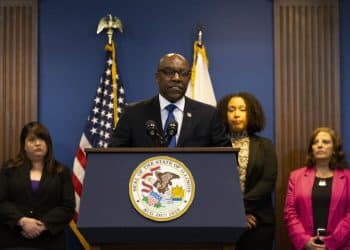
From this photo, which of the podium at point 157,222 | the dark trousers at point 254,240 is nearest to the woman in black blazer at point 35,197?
the dark trousers at point 254,240

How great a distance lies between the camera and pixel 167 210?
7.50 feet

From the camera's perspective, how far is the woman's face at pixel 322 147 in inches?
172

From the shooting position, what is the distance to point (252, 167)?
13.7ft

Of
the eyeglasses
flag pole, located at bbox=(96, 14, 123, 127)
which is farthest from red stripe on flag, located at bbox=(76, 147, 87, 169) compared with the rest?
the eyeglasses

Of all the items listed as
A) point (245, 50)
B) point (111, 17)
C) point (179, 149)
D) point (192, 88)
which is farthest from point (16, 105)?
point (179, 149)

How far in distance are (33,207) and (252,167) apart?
147 cm

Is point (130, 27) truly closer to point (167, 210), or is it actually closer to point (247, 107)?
point (247, 107)

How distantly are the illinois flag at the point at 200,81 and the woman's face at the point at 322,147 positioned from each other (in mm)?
1052

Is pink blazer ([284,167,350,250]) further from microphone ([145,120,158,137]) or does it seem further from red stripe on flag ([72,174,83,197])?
microphone ([145,120,158,137])

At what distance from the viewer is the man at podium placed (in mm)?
2834

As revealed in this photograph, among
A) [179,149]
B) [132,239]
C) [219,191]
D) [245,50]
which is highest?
[245,50]

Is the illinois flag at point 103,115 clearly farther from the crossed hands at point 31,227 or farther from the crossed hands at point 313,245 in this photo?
the crossed hands at point 313,245

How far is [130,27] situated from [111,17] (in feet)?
0.63

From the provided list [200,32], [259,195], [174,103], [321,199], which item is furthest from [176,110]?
[200,32]
